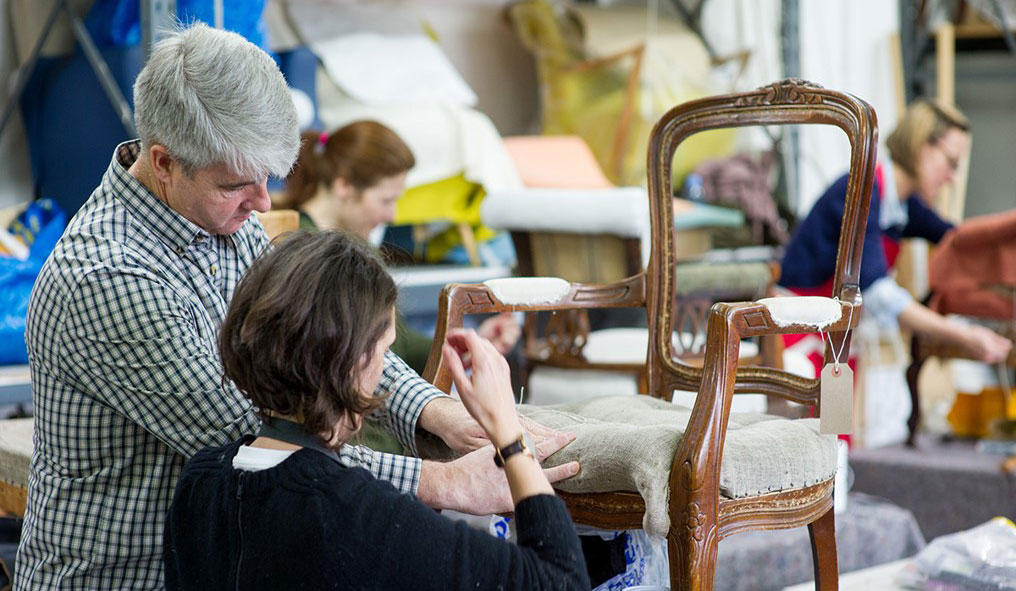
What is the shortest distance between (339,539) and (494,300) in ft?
2.57

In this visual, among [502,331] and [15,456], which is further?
[502,331]

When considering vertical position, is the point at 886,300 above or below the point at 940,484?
above

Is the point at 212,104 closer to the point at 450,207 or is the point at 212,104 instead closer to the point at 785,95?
the point at 785,95

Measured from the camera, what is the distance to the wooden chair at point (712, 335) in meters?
1.47

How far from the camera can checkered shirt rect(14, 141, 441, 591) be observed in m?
1.31

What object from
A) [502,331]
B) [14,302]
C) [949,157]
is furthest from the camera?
[949,157]

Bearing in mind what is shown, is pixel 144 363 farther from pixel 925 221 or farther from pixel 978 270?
pixel 925 221

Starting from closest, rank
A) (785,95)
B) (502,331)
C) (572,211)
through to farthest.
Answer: (785,95), (502,331), (572,211)

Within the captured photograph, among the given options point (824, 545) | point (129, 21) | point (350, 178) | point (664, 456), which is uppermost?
point (129, 21)

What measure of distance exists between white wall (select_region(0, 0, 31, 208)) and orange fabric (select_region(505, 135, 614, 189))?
1.76 metres

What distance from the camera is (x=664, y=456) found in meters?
1.49

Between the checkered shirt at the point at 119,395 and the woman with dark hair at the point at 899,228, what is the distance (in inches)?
93.1

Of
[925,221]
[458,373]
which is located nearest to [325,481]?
[458,373]

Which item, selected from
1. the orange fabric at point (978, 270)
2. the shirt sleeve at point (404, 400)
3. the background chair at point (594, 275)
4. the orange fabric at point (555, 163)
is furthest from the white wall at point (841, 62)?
the shirt sleeve at point (404, 400)
